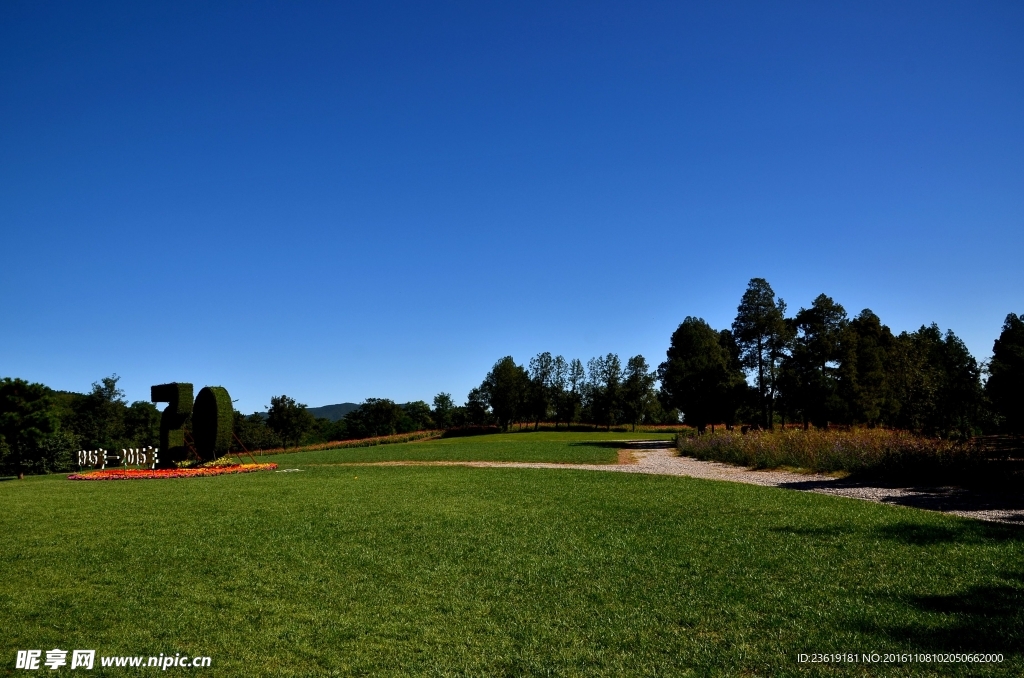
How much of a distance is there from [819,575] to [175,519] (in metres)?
10.9

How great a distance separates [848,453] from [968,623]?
15.1 metres

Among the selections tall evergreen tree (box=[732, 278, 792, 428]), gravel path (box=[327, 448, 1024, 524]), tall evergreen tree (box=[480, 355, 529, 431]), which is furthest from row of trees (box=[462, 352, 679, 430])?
gravel path (box=[327, 448, 1024, 524])

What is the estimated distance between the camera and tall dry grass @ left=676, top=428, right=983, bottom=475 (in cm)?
1628

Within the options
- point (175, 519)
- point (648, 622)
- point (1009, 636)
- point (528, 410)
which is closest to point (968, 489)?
point (1009, 636)

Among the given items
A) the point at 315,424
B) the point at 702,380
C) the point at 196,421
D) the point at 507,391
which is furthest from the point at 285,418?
the point at 702,380

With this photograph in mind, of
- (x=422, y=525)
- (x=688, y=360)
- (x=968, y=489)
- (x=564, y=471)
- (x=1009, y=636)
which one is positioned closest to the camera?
(x=1009, y=636)

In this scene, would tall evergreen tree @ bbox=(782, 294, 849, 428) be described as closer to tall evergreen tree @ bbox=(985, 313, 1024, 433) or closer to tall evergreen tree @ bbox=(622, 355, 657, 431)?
tall evergreen tree @ bbox=(985, 313, 1024, 433)

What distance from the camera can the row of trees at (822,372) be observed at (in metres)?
34.3

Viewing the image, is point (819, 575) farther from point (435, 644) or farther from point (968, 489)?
point (968, 489)

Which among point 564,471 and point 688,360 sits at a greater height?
point 688,360

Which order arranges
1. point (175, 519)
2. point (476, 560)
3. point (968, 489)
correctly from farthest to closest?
1. point (968, 489)
2. point (175, 519)
3. point (476, 560)

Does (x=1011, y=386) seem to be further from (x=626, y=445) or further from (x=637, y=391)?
(x=637, y=391)

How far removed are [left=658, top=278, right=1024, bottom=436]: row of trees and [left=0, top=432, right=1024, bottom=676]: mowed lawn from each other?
26.2m

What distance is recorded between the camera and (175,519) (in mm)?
11531
